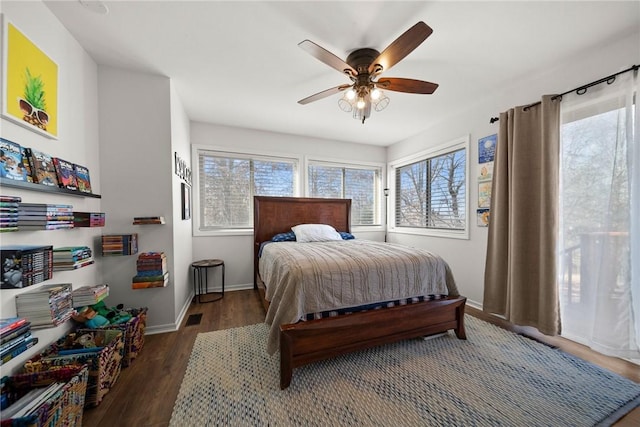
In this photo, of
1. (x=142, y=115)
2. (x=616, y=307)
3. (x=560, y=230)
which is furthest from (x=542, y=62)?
(x=142, y=115)

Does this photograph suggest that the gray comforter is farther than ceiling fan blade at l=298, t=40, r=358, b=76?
Yes

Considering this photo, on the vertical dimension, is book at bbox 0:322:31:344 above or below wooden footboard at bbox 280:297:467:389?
above

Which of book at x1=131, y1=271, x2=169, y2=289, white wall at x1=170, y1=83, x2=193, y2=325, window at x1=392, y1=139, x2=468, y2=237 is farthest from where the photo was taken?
window at x1=392, y1=139, x2=468, y2=237

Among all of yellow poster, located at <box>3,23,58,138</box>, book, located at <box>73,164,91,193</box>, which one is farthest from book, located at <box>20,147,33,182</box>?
book, located at <box>73,164,91,193</box>

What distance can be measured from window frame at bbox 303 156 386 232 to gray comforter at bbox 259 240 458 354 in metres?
2.20

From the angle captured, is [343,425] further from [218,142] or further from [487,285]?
[218,142]

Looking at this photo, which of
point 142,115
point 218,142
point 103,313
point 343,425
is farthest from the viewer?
point 218,142

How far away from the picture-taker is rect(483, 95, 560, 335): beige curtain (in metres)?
2.03

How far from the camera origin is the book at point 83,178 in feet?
5.55

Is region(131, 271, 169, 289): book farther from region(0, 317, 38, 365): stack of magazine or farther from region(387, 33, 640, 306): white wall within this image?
region(387, 33, 640, 306): white wall

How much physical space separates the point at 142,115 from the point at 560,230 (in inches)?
154

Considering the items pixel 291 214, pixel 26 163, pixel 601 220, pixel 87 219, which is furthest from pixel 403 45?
pixel 291 214

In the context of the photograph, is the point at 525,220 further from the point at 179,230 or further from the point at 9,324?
the point at 9,324

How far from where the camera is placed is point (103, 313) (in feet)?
6.12
